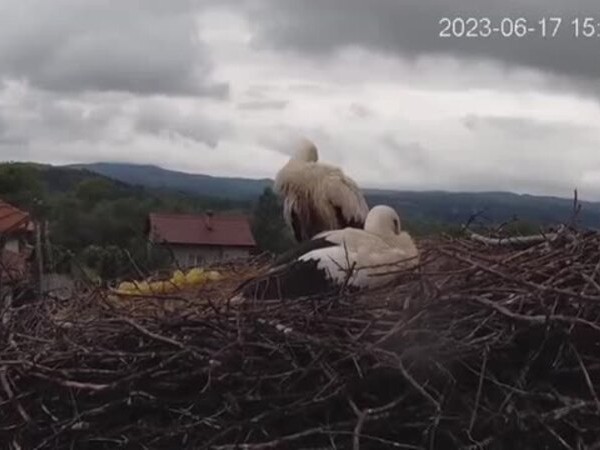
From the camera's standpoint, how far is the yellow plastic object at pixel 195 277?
3.80 meters

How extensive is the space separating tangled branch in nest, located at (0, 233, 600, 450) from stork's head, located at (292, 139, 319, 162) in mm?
1341

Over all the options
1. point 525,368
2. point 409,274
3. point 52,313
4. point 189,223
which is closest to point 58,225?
point 189,223

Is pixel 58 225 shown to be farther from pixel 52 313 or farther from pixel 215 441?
pixel 215 441

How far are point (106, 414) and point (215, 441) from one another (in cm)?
28

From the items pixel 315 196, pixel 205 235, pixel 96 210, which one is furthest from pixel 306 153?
pixel 96 210

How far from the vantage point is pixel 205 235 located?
5.44m

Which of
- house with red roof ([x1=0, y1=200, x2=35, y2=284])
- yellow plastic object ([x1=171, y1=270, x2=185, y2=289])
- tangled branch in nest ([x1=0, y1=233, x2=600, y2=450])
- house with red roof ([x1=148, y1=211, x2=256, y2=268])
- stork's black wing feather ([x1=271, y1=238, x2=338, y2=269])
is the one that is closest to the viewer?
tangled branch in nest ([x1=0, y1=233, x2=600, y2=450])

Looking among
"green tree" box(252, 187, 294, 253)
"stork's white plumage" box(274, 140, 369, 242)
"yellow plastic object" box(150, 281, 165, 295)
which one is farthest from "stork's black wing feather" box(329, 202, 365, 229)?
"yellow plastic object" box(150, 281, 165, 295)

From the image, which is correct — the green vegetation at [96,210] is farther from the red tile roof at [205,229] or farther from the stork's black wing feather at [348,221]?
the stork's black wing feather at [348,221]

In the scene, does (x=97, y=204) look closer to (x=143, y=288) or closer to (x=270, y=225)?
(x=270, y=225)

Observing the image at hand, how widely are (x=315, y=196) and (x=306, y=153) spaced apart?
7.8 inches

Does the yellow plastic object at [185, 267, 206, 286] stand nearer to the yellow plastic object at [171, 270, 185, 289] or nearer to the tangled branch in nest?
the yellow plastic object at [171, 270, 185, 289]

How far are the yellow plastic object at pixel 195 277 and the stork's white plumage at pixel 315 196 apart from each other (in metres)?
0.36

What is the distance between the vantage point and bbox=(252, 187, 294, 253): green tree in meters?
4.52
